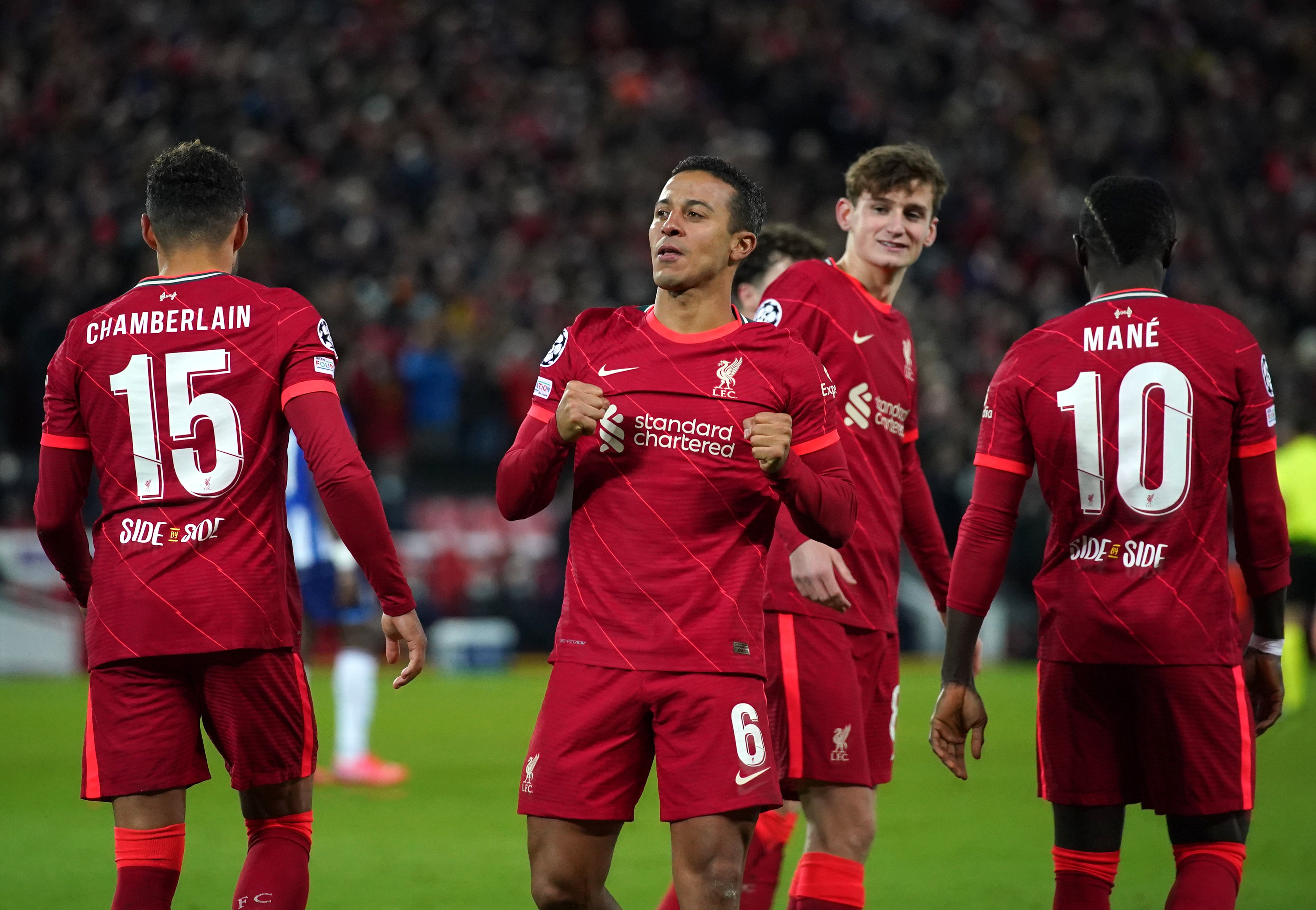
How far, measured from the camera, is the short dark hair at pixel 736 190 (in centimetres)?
404

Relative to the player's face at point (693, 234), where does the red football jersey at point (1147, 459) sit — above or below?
below

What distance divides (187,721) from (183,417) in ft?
2.48

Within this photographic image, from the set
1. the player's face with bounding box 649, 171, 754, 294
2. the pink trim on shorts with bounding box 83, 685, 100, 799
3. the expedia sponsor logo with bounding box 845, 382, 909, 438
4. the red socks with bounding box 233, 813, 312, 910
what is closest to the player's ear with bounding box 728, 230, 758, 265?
the player's face with bounding box 649, 171, 754, 294

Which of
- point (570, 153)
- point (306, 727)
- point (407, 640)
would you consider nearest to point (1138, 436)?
point (407, 640)

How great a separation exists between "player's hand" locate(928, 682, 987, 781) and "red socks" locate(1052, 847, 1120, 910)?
1.08ft

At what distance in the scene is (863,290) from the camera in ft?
16.6

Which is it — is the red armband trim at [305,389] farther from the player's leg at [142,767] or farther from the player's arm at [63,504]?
the player's leg at [142,767]

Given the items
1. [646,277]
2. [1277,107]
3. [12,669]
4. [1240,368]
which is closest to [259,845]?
[1240,368]

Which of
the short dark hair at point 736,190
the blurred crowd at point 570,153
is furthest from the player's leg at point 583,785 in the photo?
the blurred crowd at point 570,153

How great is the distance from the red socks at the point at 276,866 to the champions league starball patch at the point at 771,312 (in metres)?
1.97

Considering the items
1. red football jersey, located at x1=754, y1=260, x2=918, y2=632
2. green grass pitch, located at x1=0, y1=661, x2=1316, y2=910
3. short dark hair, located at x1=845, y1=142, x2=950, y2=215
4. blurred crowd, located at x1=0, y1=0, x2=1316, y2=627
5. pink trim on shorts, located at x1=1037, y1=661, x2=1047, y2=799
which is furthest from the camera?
blurred crowd, located at x1=0, y1=0, x2=1316, y2=627

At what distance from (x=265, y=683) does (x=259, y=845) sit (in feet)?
1.36

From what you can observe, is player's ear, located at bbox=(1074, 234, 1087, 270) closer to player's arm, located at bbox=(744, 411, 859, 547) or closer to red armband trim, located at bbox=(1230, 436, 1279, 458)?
red armband trim, located at bbox=(1230, 436, 1279, 458)

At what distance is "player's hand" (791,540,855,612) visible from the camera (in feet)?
14.3
